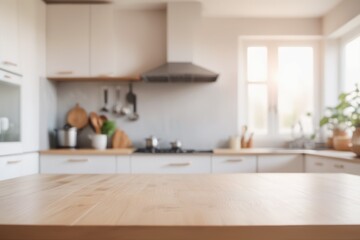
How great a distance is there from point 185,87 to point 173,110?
30 centimetres

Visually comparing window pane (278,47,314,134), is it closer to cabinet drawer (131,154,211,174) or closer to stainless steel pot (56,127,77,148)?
cabinet drawer (131,154,211,174)

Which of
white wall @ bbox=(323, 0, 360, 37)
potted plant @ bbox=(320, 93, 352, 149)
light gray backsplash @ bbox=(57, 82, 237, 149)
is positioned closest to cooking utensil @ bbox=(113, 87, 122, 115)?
light gray backsplash @ bbox=(57, 82, 237, 149)

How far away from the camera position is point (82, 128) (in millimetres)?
3631

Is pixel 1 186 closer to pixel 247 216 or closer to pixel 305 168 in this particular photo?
pixel 247 216

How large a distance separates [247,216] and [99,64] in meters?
2.98

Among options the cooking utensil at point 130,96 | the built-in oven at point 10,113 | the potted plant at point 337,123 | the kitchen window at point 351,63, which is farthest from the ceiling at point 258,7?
the built-in oven at point 10,113

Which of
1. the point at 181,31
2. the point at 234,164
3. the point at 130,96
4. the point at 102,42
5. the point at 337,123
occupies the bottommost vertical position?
the point at 234,164

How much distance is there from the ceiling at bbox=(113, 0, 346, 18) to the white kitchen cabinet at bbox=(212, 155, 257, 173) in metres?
1.60

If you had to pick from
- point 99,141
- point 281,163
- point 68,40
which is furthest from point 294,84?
point 68,40

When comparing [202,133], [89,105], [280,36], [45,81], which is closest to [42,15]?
[45,81]

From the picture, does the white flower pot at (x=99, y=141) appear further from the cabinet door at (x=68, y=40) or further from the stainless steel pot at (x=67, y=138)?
the cabinet door at (x=68, y=40)

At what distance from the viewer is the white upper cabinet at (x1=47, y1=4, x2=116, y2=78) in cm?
332

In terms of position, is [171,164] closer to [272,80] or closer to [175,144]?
[175,144]

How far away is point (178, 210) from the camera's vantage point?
0.68 m
